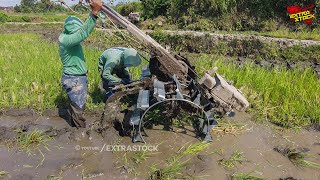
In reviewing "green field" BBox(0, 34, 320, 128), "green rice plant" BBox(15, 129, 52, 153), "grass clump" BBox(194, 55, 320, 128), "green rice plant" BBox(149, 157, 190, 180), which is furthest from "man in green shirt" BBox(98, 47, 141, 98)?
"grass clump" BBox(194, 55, 320, 128)

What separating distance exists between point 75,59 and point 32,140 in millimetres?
1017

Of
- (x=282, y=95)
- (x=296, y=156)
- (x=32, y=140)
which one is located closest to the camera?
(x=296, y=156)

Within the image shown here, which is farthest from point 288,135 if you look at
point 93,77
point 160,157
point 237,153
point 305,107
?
point 93,77

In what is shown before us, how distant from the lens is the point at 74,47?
3.51m

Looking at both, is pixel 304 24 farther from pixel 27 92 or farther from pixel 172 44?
pixel 27 92

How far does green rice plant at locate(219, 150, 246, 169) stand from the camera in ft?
10.3

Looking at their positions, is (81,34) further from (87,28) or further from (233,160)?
(233,160)

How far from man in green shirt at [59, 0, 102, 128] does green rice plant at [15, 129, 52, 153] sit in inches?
16.0

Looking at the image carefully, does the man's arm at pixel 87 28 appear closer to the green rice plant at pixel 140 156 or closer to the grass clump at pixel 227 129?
the green rice plant at pixel 140 156

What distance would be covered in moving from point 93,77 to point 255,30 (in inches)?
363

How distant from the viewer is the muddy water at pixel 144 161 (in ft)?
9.75

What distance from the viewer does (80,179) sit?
9.31ft

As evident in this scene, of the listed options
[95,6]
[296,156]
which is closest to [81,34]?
[95,6]

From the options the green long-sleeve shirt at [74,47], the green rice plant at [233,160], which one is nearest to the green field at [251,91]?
the green long-sleeve shirt at [74,47]
